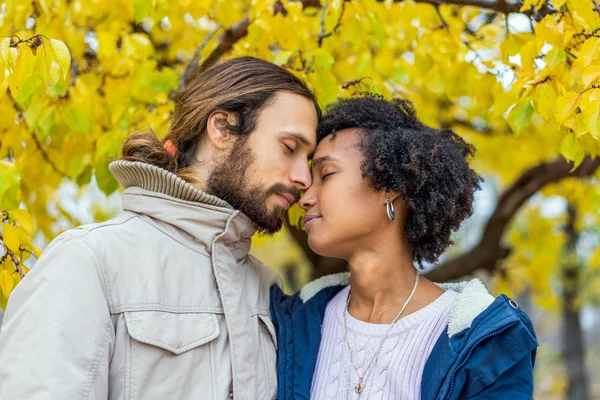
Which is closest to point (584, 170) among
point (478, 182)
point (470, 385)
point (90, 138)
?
point (478, 182)

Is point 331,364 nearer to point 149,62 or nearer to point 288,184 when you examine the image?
point 288,184

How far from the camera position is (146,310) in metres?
1.92

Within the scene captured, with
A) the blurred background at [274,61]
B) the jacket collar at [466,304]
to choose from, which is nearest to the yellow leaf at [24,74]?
the blurred background at [274,61]

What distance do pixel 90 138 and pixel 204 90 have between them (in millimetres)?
711

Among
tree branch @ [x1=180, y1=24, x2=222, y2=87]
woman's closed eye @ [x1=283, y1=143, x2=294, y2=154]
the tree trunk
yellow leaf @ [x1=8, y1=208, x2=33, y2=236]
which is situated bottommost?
the tree trunk

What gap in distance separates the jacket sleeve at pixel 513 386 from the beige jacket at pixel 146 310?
68cm

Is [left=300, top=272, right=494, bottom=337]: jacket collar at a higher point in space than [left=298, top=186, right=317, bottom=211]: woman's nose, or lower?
lower

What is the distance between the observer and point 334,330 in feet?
7.90

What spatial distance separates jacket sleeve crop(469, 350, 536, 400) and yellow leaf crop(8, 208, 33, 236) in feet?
4.84

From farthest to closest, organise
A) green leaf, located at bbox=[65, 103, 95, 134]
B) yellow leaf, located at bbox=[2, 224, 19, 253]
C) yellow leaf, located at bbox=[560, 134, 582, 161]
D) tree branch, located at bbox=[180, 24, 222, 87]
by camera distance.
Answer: tree branch, located at bbox=[180, 24, 222, 87] → green leaf, located at bbox=[65, 103, 95, 134] → yellow leaf, located at bbox=[560, 134, 582, 161] → yellow leaf, located at bbox=[2, 224, 19, 253]

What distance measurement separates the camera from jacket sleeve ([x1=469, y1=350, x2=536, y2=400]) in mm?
1930

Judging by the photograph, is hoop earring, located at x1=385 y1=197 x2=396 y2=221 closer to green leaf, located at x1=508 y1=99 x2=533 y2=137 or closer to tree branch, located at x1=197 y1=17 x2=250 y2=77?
green leaf, located at x1=508 y1=99 x2=533 y2=137

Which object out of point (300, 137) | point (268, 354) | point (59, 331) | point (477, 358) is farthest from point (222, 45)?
point (477, 358)

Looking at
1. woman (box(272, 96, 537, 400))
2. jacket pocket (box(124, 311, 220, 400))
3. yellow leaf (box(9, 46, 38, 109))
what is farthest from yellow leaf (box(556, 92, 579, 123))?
yellow leaf (box(9, 46, 38, 109))
